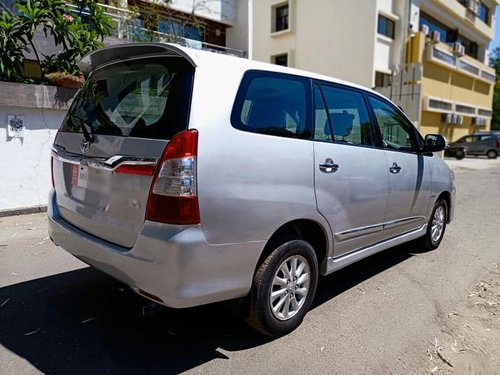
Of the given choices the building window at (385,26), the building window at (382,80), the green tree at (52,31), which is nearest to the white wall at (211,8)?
the green tree at (52,31)

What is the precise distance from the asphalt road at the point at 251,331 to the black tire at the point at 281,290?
0.14 meters

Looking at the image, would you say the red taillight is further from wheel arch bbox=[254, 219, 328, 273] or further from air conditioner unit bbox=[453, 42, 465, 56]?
air conditioner unit bbox=[453, 42, 465, 56]

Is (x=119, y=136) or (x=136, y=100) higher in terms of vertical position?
(x=136, y=100)

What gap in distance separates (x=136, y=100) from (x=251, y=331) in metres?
1.89

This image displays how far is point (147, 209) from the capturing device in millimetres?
2449

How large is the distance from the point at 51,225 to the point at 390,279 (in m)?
3.29

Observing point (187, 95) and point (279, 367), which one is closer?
point (187, 95)

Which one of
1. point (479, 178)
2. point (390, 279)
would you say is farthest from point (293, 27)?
point (390, 279)

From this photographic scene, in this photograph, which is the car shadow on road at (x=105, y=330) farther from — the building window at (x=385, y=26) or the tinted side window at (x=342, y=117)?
the building window at (x=385, y=26)

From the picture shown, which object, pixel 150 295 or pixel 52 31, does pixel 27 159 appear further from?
pixel 150 295

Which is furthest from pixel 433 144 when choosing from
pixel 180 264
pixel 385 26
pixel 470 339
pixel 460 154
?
pixel 460 154

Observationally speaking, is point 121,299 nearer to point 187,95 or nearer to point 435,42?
point 187,95

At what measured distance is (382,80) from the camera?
67.5 ft

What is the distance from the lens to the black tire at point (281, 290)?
9.32 ft
